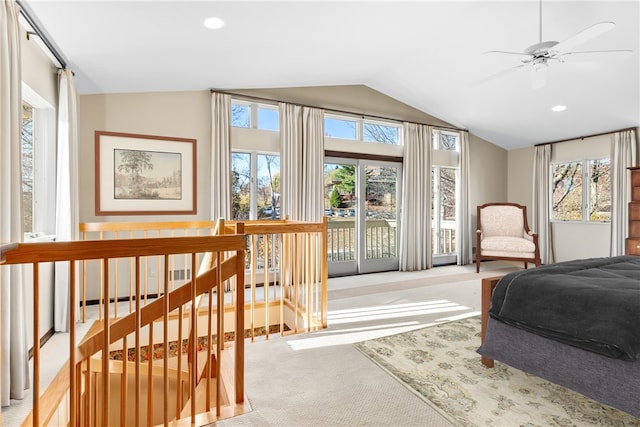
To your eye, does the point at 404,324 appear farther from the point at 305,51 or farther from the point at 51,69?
the point at 51,69

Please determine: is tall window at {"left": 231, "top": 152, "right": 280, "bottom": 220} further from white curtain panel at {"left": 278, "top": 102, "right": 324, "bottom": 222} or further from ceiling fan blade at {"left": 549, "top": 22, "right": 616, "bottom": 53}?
ceiling fan blade at {"left": 549, "top": 22, "right": 616, "bottom": 53}

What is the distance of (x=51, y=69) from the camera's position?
285 centimetres

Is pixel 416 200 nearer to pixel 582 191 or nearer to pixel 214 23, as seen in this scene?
pixel 582 191

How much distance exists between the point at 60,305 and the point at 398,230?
447cm

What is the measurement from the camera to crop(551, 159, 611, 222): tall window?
539 centimetres

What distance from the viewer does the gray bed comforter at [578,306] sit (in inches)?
58.2

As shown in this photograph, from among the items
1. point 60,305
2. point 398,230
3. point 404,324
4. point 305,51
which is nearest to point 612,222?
point 398,230

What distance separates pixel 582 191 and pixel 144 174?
6695mm

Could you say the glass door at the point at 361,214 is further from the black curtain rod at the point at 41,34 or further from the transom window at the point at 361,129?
the black curtain rod at the point at 41,34

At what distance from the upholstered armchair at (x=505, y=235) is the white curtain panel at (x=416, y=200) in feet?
2.72

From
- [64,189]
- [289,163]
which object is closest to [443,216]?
[289,163]

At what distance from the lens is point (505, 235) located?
5586 mm

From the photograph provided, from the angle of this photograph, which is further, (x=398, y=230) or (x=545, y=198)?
(x=545, y=198)

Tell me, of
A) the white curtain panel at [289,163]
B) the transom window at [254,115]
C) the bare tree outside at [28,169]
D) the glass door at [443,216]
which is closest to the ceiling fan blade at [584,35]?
the white curtain panel at [289,163]
